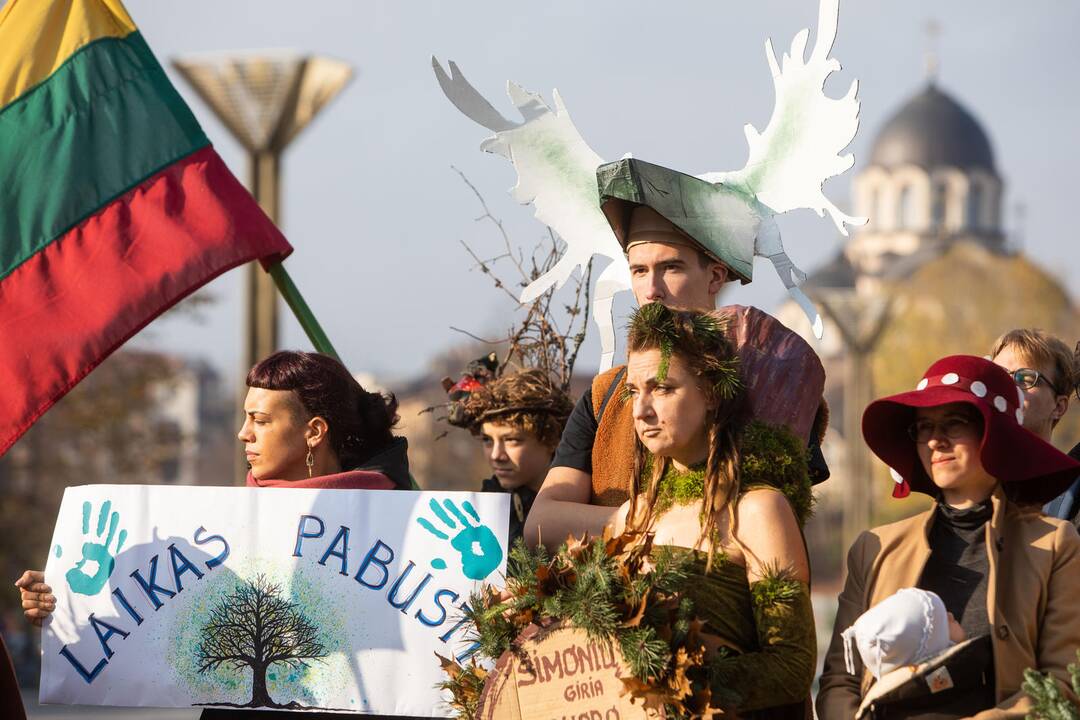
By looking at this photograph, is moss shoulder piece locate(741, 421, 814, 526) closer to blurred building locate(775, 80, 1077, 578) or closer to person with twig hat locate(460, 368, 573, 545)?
person with twig hat locate(460, 368, 573, 545)

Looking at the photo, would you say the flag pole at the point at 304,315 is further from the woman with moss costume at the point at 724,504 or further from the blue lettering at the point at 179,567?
the woman with moss costume at the point at 724,504

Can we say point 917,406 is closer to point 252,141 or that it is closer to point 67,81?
point 67,81

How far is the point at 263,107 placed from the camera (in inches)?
430

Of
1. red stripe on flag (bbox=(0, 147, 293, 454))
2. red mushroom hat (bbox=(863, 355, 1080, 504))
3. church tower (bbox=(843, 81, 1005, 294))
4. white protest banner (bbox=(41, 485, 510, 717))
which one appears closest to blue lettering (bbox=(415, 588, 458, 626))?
white protest banner (bbox=(41, 485, 510, 717))

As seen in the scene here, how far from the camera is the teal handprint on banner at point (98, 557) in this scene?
491 centimetres

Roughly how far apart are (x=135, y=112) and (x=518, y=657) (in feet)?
10.1

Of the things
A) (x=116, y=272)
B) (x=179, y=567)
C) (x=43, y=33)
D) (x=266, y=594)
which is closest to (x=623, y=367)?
(x=266, y=594)

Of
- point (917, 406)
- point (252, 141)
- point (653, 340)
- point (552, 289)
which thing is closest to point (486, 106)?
point (552, 289)

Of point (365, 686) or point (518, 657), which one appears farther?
point (365, 686)

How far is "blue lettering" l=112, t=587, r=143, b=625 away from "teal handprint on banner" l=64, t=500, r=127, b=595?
0.15 feet

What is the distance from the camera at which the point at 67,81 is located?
243 inches

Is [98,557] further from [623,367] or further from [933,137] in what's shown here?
[933,137]

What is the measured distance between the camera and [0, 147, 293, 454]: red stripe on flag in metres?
5.68

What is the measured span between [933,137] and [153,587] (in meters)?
107
